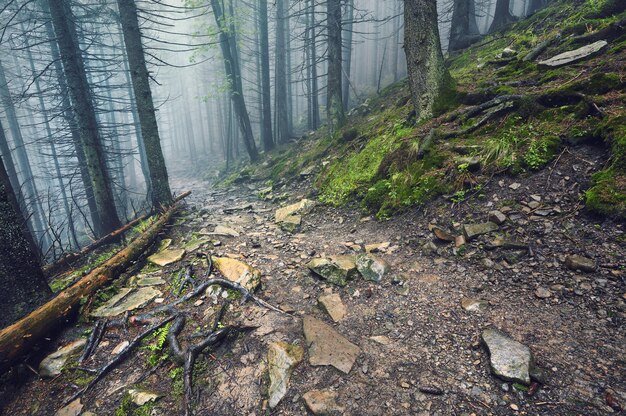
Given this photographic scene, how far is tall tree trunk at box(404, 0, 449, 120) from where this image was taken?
543cm

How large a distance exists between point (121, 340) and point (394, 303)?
311cm

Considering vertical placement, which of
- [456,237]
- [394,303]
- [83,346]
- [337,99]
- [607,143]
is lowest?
[83,346]

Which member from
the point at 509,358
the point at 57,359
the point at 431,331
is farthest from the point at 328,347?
the point at 57,359

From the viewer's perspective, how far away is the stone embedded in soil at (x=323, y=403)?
2.09 meters

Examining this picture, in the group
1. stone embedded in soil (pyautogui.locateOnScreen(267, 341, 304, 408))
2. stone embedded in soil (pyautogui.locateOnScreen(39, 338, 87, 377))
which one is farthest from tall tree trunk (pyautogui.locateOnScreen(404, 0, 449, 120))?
stone embedded in soil (pyautogui.locateOnScreen(39, 338, 87, 377))

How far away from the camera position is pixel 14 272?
324cm

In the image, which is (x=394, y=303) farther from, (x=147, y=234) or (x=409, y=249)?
(x=147, y=234)

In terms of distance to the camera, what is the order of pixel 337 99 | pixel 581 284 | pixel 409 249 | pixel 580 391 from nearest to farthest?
pixel 580 391 < pixel 581 284 < pixel 409 249 < pixel 337 99

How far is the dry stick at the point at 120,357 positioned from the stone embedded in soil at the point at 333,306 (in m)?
1.77

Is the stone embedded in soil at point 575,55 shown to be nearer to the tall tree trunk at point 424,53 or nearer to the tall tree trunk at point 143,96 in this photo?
the tall tree trunk at point 424,53

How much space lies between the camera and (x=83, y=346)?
10.1ft

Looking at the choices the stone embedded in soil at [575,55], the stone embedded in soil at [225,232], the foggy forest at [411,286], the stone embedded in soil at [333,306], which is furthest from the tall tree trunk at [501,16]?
the stone embedded in soil at [333,306]

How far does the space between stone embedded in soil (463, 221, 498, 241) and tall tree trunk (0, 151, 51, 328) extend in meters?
5.33

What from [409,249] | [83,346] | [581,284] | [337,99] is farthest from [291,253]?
[337,99]
